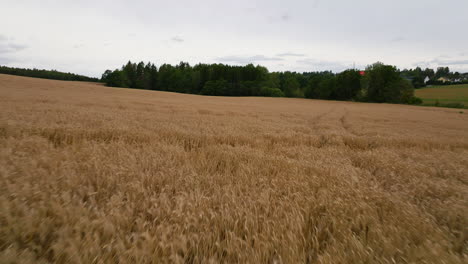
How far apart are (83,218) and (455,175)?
4843 millimetres

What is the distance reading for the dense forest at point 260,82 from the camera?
52562 mm

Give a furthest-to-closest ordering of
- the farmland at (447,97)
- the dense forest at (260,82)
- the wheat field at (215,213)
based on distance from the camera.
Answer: the dense forest at (260,82) → the farmland at (447,97) → the wheat field at (215,213)

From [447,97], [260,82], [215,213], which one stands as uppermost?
[260,82]

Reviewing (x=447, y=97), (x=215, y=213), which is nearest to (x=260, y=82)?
(x=447, y=97)

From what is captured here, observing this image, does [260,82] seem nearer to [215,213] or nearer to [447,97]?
[447,97]

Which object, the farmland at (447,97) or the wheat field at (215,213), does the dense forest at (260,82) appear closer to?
the farmland at (447,97)

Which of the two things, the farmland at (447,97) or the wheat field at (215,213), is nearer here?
the wheat field at (215,213)

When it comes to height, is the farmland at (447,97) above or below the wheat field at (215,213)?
above

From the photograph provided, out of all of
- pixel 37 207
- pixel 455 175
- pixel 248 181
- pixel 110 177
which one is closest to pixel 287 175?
pixel 248 181

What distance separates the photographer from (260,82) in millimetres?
65688

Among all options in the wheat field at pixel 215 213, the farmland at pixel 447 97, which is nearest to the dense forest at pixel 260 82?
the farmland at pixel 447 97

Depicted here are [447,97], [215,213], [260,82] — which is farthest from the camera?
[260,82]

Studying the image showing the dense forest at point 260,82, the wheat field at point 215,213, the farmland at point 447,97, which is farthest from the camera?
the dense forest at point 260,82

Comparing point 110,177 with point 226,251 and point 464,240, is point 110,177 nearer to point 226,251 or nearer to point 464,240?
point 226,251
